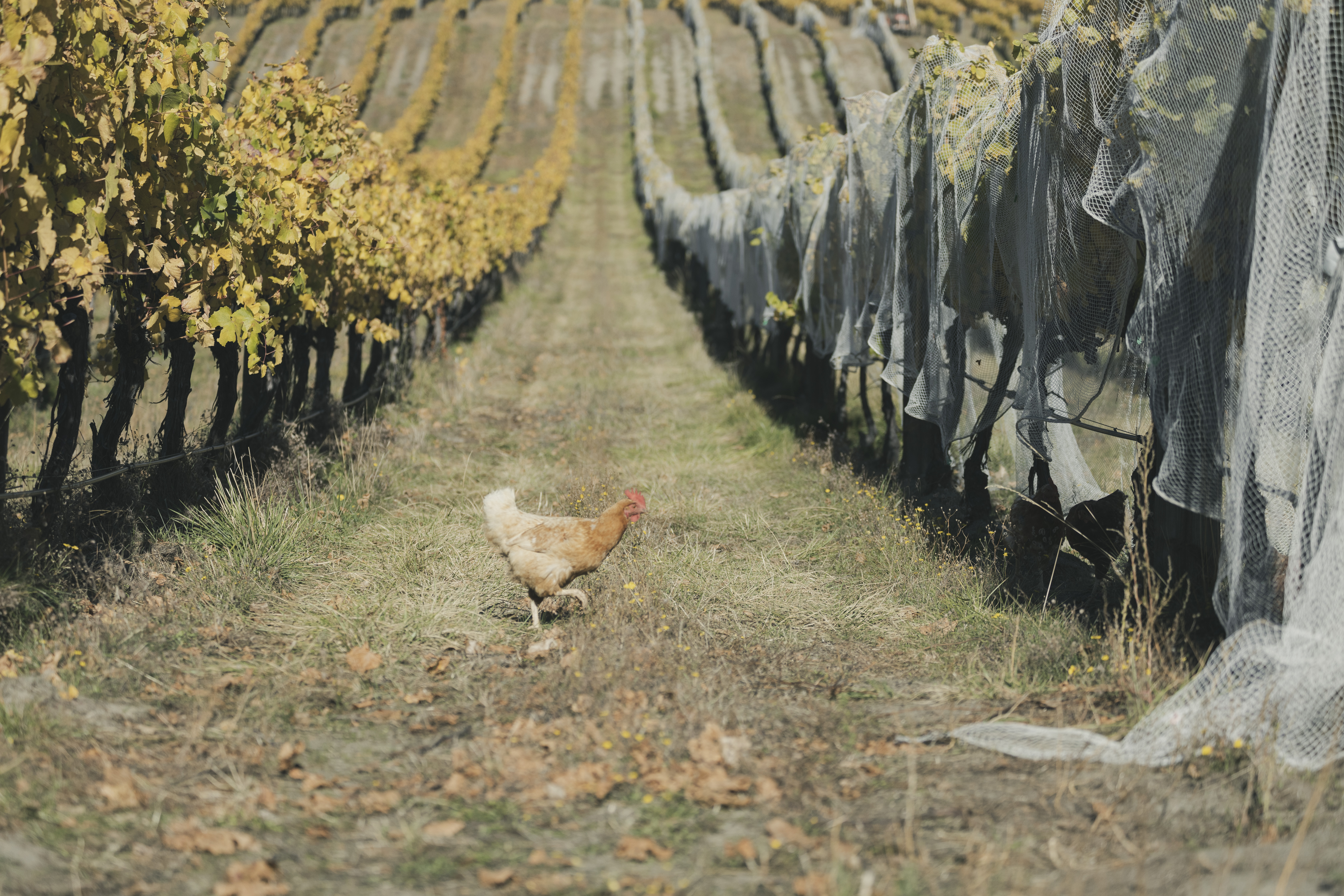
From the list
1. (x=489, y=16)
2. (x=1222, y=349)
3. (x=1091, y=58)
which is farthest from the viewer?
(x=489, y=16)

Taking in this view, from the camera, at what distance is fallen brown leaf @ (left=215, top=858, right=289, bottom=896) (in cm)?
233

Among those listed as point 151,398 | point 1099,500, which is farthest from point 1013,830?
point 151,398

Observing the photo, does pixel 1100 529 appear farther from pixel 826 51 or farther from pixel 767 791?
pixel 826 51

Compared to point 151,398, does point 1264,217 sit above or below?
above

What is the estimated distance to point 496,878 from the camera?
7.98ft

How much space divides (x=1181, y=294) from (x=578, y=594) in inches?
110

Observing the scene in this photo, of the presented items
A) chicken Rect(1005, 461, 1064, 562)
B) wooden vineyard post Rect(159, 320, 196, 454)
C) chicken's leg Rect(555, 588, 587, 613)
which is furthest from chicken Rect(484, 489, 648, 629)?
wooden vineyard post Rect(159, 320, 196, 454)

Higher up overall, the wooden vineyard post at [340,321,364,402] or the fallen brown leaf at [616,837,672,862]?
the wooden vineyard post at [340,321,364,402]

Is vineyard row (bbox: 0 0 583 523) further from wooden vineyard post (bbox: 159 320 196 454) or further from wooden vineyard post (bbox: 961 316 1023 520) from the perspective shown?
wooden vineyard post (bbox: 961 316 1023 520)

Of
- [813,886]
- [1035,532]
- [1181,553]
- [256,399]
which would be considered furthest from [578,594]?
[256,399]

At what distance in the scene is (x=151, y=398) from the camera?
9398 millimetres

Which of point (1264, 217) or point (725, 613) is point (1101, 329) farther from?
point (725, 613)

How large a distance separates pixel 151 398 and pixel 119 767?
7.57 m

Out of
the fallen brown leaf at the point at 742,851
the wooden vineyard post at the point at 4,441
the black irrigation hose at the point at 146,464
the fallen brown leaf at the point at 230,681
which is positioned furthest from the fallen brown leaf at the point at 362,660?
the fallen brown leaf at the point at 742,851
